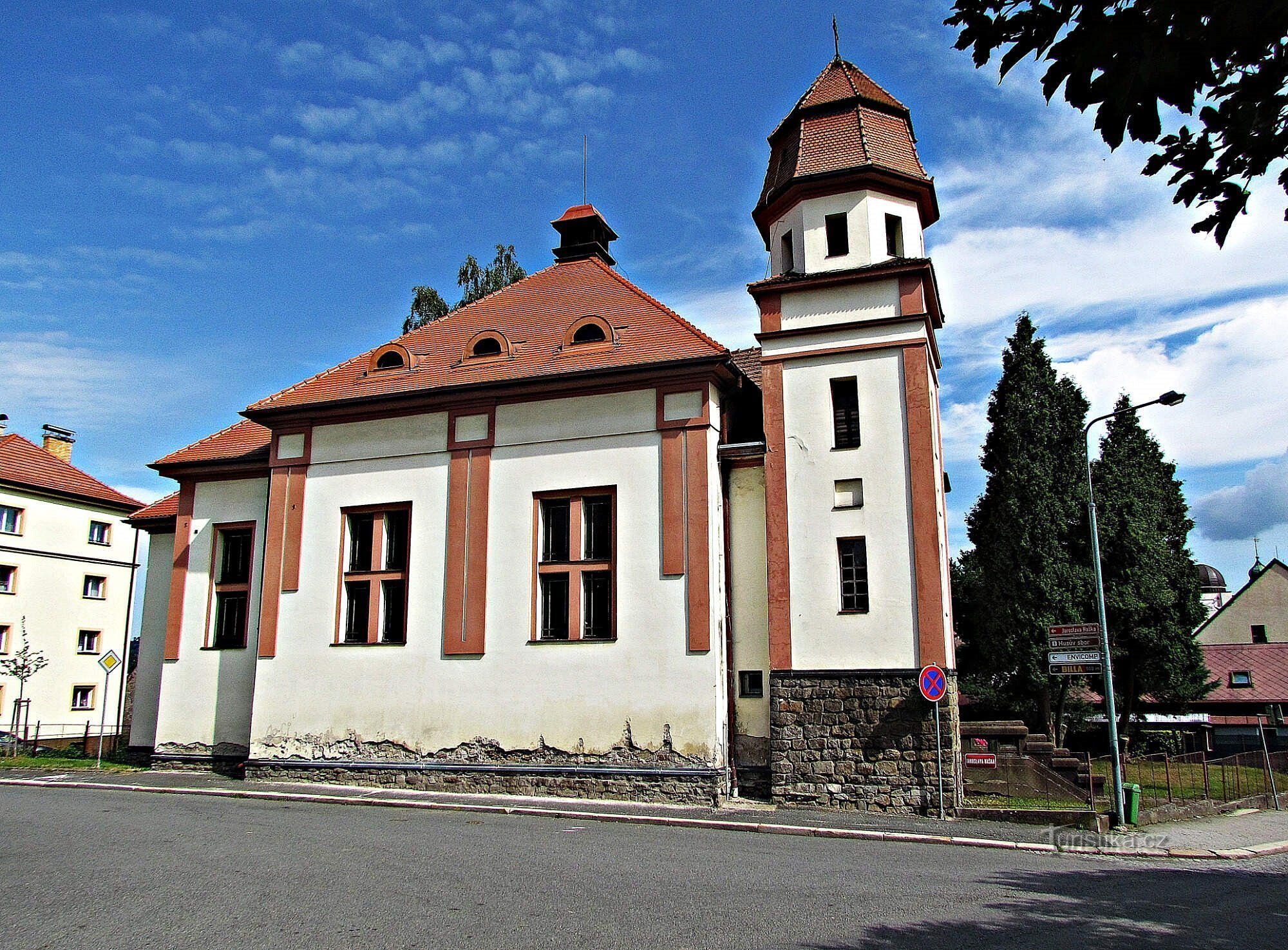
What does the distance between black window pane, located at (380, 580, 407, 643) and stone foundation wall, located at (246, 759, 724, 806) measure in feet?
9.15

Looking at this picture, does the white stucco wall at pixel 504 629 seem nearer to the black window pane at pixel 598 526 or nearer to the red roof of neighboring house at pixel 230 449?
the black window pane at pixel 598 526

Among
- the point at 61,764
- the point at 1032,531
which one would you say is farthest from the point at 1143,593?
the point at 61,764

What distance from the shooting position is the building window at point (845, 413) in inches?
766

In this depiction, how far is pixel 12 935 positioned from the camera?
7.15m

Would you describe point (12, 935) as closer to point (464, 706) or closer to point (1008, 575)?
point (464, 706)

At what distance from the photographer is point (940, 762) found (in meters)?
16.6

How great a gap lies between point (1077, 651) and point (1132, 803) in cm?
284

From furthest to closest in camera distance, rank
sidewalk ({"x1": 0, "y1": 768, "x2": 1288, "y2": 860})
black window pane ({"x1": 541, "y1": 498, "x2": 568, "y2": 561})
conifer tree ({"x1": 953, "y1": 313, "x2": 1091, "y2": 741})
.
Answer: conifer tree ({"x1": 953, "y1": 313, "x2": 1091, "y2": 741}) → black window pane ({"x1": 541, "y1": 498, "x2": 568, "y2": 561}) → sidewalk ({"x1": 0, "y1": 768, "x2": 1288, "y2": 860})

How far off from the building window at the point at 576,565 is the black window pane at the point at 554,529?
1cm

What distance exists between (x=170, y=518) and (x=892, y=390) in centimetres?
1948

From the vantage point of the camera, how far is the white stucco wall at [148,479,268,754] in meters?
22.8

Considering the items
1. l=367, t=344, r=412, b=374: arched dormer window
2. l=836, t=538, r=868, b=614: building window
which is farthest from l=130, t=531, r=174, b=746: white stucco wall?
l=836, t=538, r=868, b=614: building window

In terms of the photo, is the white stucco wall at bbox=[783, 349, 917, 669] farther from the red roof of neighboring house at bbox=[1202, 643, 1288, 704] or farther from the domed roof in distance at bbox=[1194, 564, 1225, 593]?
the domed roof in distance at bbox=[1194, 564, 1225, 593]

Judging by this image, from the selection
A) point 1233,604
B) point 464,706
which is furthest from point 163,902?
point 1233,604
